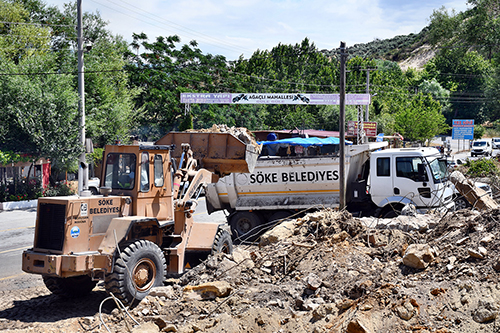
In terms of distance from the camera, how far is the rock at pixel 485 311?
5.11 m

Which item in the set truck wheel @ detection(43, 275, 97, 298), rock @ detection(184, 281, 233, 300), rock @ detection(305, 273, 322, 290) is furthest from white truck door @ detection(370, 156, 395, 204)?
truck wheel @ detection(43, 275, 97, 298)

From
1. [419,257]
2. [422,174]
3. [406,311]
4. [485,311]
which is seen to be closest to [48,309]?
[406,311]

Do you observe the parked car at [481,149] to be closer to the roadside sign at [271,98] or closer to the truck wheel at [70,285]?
the roadside sign at [271,98]

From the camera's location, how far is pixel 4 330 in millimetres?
6551

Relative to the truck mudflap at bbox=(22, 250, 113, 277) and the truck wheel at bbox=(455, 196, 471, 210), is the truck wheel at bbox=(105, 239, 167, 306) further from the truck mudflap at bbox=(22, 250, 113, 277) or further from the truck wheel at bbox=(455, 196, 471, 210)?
the truck wheel at bbox=(455, 196, 471, 210)

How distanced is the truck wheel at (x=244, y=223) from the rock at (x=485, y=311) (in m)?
8.74

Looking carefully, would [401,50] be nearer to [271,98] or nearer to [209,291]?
[271,98]

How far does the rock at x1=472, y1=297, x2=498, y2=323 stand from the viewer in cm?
511

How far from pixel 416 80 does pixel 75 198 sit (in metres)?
81.1

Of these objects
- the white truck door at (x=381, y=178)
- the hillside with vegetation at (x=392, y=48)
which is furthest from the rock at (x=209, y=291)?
the hillside with vegetation at (x=392, y=48)

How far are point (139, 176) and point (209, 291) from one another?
8.33 ft

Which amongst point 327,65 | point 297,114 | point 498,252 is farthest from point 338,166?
point 327,65

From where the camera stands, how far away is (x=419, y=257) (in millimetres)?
6789

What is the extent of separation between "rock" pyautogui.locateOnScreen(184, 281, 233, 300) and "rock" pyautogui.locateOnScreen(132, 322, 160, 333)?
1.07 metres
